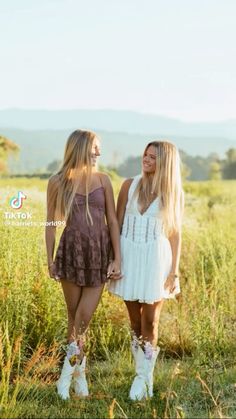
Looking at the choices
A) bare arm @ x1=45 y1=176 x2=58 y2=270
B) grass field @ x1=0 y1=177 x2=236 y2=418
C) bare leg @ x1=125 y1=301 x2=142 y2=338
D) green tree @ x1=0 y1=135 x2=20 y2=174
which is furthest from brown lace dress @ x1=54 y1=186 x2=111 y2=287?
green tree @ x1=0 y1=135 x2=20 y2=174

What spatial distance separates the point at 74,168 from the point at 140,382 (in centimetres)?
123

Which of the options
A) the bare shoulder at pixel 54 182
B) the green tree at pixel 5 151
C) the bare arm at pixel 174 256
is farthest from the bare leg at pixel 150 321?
the green tree at pixel 5 151

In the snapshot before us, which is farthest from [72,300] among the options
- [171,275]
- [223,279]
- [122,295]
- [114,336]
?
[223,279]

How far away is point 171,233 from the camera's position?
4.02 meters

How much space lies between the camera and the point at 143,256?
3.91 m

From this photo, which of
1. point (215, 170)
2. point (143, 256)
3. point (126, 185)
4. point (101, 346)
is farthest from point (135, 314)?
point (215, 170)

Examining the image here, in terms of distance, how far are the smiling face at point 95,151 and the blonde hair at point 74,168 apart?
20 mm

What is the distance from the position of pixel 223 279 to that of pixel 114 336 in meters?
1.12

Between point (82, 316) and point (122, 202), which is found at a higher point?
point (122, 202)

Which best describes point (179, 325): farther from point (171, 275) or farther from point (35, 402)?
point (35, 402)

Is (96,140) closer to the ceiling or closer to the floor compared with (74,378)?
closer to the ceiling

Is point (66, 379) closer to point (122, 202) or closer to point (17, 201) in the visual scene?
point (122, 202)

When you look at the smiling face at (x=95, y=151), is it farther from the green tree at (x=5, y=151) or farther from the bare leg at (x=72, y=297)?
the green tree at (x=5, y=151)

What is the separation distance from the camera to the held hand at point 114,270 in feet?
12.7
